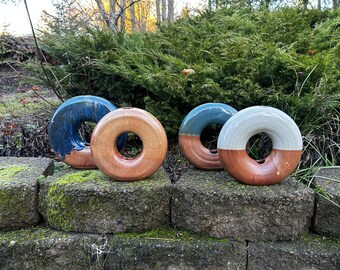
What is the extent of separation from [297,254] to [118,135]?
0.89 m

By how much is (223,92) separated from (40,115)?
1649 millimetres

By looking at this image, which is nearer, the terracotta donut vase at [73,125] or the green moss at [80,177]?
the green moss at [80,177]

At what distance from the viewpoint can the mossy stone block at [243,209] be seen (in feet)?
4.34

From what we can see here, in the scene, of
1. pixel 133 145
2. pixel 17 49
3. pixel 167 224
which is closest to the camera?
pixel 167 224

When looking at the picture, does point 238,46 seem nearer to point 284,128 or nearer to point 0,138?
point 284,128

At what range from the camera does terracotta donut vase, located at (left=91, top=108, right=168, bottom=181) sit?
1.37 meters

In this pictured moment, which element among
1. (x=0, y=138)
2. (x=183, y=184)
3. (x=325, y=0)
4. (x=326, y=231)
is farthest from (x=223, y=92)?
(x=325, y=0)

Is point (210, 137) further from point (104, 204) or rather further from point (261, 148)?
point (104, 204)

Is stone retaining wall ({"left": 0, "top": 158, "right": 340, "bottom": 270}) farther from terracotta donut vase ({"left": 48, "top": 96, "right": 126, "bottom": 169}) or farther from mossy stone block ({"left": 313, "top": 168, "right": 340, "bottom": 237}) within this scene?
terracotta donut vase ({"left": 48, "top": 96, "right": 126, "bottom": 169})

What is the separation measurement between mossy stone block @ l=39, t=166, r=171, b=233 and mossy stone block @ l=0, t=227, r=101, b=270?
0.05 metres

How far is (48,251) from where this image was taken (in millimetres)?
1394

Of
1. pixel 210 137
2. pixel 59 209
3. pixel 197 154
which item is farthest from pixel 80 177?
pixel 210 137

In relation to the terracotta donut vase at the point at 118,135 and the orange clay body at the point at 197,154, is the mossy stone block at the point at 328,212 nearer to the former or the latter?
the orange clay body at the point at 197,154

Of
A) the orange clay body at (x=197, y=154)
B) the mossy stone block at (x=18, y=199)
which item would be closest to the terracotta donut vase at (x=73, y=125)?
the mossy stone block at (x=18, y=199)
